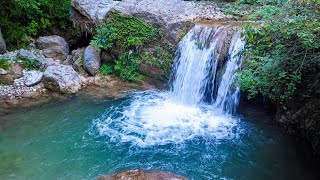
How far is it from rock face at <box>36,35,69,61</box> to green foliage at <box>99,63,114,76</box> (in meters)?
1.57

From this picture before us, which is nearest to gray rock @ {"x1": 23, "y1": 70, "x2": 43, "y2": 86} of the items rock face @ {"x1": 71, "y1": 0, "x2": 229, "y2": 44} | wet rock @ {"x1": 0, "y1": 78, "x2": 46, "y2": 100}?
wet rock @ {"x1": 0, "y1": 78, "x2": 46, "y2": 100}

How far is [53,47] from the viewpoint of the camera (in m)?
10.0

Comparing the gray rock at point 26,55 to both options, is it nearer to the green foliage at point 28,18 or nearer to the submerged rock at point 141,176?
the green foliage at point 28,18

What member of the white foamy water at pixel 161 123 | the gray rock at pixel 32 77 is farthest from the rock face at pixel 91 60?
the white foamy water at pixel 161 123

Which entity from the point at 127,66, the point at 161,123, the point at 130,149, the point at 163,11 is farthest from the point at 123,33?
the point at 130,149

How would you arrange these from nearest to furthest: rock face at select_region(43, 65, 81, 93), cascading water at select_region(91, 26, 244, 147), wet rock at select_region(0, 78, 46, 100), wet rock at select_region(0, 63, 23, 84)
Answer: cascading water at select_region(91, 26, 244, 147) → wet rock at select_region(0, 78, 46, 100) → rock face at select_region(43, 65, 81, 93) → wet rock at select_region(0, 63, 23, 84)

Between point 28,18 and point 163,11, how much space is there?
4.92 meters

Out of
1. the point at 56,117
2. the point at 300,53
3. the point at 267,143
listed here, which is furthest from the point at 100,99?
the point at 300,53

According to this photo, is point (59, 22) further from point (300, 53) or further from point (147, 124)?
point (300, 53)

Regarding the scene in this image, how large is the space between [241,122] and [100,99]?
377cm

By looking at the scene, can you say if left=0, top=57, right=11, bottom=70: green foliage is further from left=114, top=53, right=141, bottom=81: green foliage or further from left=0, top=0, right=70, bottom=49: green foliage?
left=114, top=53, right=141, bottom=81: green foliage

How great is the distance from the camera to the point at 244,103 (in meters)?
7.53

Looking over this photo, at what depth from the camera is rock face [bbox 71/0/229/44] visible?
8.72m

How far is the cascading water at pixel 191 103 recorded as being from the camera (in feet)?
21.6
